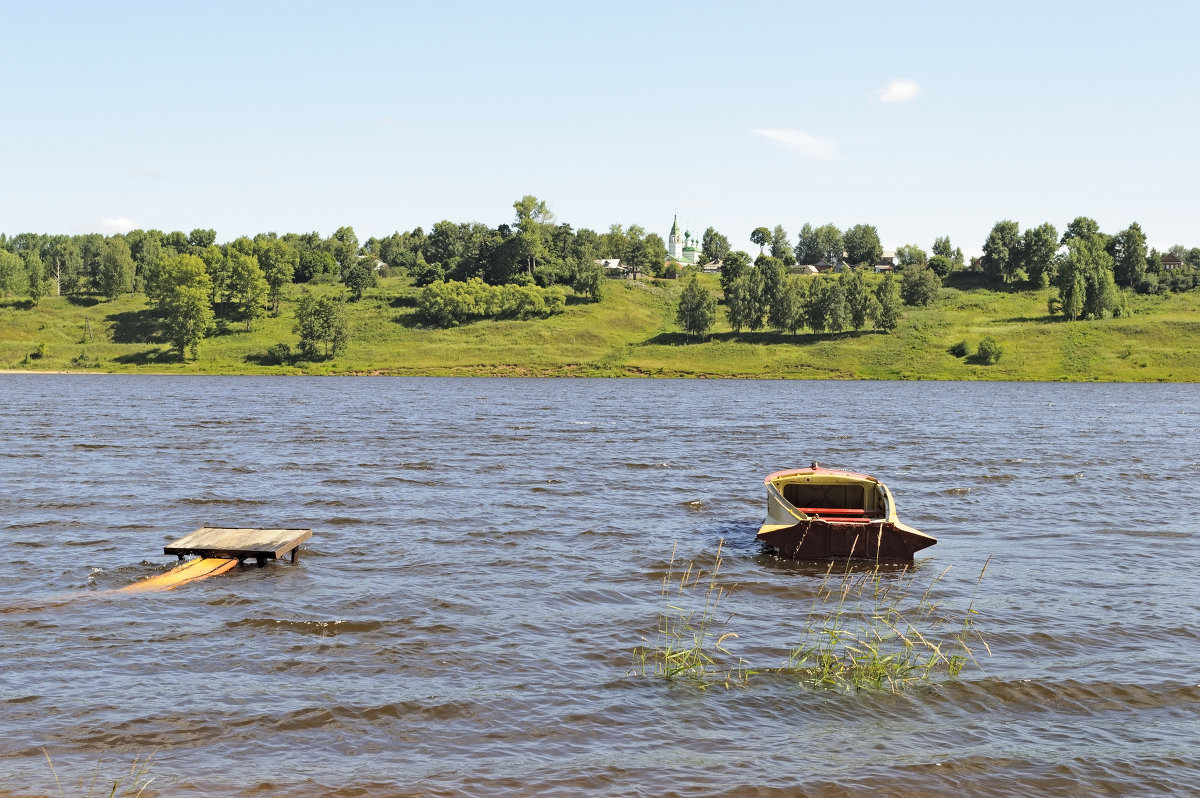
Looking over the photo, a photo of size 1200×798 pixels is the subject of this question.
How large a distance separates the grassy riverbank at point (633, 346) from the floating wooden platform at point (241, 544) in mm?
127619

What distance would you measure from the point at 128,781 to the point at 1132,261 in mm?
215835

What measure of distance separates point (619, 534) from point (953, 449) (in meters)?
34.1

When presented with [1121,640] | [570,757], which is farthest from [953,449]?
[570,757]

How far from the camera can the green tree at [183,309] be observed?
15838 cm

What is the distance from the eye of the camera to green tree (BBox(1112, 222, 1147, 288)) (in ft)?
640

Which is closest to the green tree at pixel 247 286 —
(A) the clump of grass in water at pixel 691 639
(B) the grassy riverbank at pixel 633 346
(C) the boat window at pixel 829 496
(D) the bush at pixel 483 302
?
(B) the grassy riverbank at pixel 633 346

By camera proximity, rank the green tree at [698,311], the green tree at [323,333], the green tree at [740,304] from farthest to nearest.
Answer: the green tree at [740,304] → the green tree at [698,311] → the green tree at [323,333]

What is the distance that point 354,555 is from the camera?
88.9 ft

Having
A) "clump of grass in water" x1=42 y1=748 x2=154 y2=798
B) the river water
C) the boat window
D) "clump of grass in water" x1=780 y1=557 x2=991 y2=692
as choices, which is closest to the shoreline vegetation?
the river water

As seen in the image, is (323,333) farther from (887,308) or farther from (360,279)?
(887,308)

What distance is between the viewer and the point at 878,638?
19734 millimetres

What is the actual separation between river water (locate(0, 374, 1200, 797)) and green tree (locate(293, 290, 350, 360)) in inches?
4365

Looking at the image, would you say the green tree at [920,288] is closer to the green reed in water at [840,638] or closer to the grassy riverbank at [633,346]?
the grassy riverbank at [633,346]

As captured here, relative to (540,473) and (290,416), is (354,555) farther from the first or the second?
(290,416)
